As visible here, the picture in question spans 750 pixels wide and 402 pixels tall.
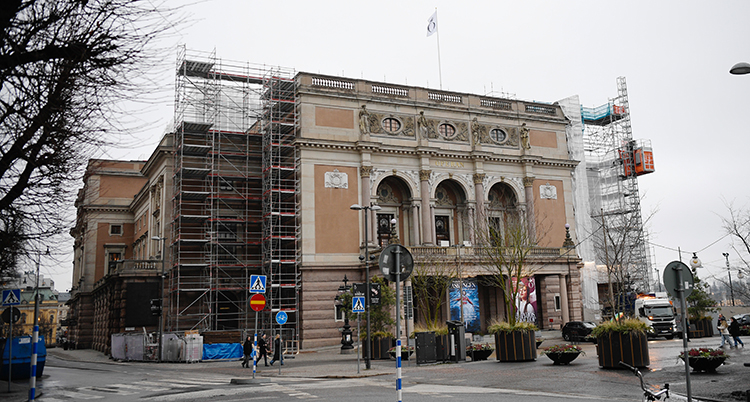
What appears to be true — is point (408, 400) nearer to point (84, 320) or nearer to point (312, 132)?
point (312, 132)

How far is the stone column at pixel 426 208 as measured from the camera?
159 ft

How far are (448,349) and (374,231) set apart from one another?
2003 centimetres

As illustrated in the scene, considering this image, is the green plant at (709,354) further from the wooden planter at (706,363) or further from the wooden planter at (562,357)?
the wooden planter at (562,357)

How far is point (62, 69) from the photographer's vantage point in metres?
9.68

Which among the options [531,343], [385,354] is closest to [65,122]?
[531,343]

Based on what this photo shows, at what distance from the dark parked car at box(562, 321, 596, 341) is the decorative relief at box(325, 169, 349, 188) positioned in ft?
59.9

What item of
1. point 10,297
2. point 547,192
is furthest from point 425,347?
point 547,192

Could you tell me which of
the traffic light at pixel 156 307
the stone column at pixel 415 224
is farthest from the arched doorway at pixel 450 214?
the traffic light at pixel 156 307

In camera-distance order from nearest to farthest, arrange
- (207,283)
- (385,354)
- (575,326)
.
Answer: (385,354), (575,326), (207,283)

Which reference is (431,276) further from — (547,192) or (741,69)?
(741,69)

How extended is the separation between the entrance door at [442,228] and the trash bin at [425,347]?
24.6m

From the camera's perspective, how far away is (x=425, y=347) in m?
26.8

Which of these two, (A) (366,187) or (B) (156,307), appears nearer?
(B) (156,307)

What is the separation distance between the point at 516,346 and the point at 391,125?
2730 cm
